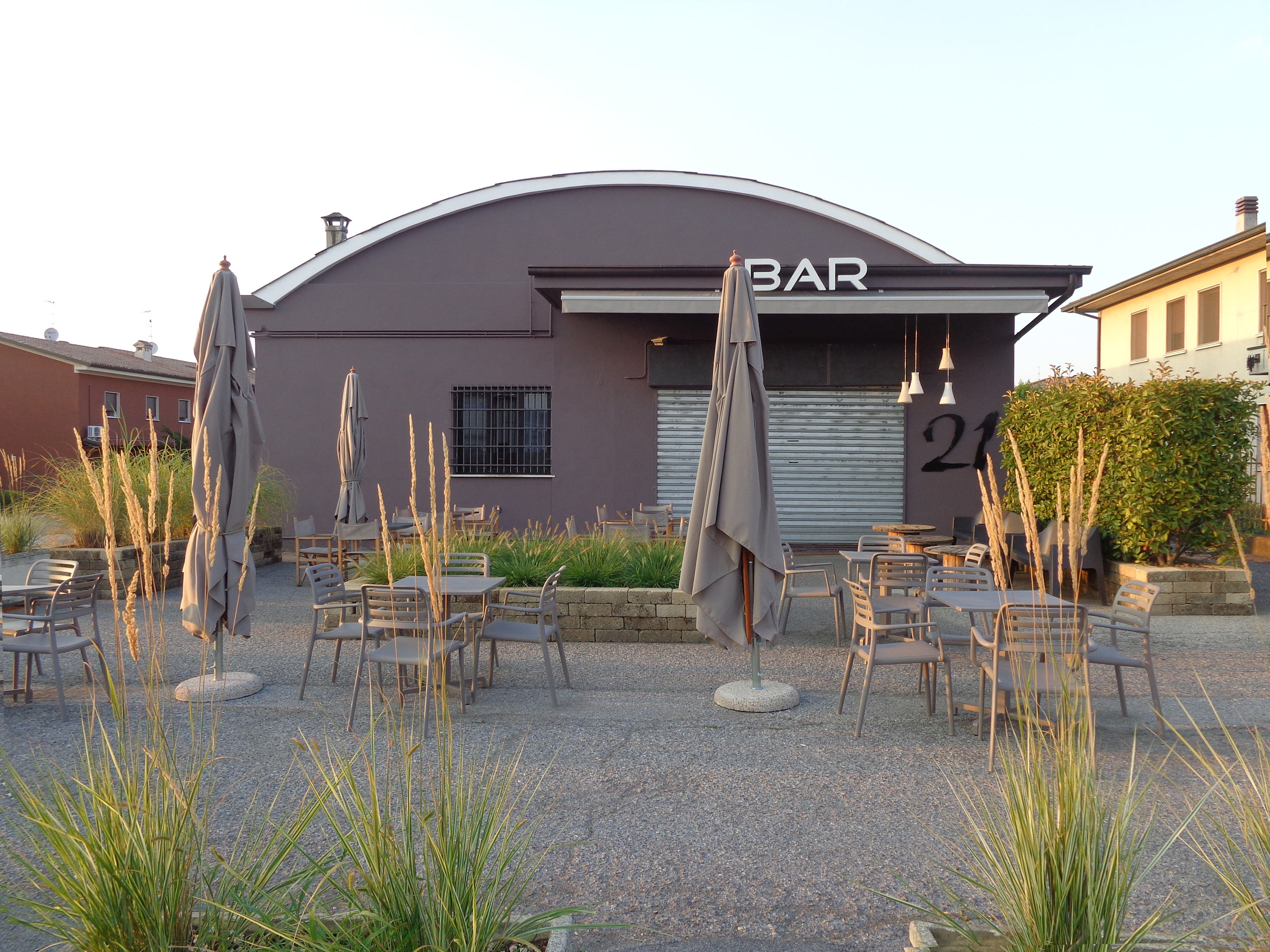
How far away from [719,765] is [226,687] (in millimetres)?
3394

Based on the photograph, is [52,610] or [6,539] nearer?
[52,610]

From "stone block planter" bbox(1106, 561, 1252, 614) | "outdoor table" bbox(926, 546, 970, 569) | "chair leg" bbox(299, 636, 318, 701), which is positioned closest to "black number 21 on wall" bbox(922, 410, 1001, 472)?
"outdoor table" bbox(926, 546, 970, 569)

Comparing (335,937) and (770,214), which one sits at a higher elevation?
(770,214)

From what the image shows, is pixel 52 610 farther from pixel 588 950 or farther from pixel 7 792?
pixel 588 950

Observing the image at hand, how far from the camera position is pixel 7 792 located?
3.92 meters

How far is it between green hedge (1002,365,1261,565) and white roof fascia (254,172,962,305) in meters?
5.69

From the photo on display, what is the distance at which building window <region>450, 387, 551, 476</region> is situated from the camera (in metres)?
13.8

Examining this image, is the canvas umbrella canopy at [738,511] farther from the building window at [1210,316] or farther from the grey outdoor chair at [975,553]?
the building window at [1210,316]

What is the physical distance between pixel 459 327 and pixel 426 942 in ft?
40.7

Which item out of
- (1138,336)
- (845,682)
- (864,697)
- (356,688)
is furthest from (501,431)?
(1138,336)

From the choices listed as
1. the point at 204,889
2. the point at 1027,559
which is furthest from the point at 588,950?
the point at 1027,559

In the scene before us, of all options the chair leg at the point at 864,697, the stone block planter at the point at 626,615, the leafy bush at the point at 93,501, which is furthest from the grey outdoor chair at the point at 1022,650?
the leafy bush at the point at 93,501

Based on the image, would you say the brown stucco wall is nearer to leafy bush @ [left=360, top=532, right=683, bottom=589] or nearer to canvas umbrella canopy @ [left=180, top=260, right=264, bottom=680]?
leafy bush @ [left=360, top=532, right=683, bottom=589]

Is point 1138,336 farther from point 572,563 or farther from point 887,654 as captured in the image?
point 887,654
